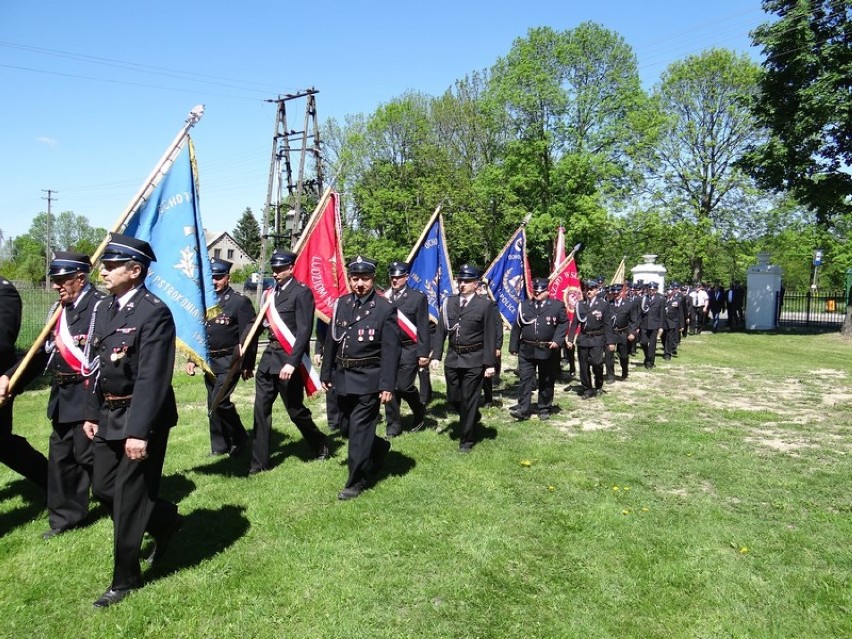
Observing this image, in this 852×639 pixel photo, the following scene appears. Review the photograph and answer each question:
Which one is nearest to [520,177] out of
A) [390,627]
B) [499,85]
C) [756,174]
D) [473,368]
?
[499,85]

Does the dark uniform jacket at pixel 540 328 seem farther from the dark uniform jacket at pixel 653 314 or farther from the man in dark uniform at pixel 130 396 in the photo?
the dark uniform jacket at pixel 653 314

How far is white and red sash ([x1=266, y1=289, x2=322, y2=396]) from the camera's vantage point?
6.54 meters

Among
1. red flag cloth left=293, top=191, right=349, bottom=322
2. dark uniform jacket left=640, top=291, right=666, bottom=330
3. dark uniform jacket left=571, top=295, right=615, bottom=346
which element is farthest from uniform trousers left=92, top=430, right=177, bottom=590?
dark uniform jacket left=640, top=291, right=666, bottom=330

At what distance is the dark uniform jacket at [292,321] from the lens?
6453 mm

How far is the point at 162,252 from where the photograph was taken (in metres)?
5.67

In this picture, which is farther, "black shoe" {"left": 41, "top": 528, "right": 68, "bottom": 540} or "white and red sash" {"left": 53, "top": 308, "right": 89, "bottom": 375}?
"black shoe" {"left": 41, "top": 528, "right": 68, "bottom": 540}

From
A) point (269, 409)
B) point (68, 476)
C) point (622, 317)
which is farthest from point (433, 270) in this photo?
point (68, 476)

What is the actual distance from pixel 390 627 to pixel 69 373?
330cm

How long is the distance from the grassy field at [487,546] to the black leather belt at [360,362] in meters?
1.21

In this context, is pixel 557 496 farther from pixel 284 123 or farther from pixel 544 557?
pixel 284 123

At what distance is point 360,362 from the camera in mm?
5879

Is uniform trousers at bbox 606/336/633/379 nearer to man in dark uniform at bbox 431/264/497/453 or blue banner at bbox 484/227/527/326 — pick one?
blue banner at bbox 484/227/527/326

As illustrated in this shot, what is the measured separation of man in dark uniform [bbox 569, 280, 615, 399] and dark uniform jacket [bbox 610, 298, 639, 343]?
4.64 feet

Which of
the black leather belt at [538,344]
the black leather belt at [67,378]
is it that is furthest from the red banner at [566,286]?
the black leather belt at [67,378]
